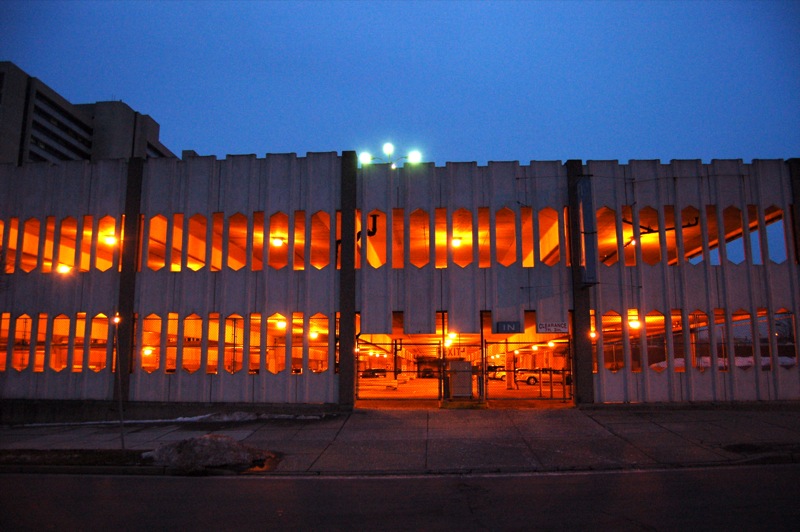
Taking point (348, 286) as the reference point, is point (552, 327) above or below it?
below

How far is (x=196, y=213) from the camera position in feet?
65.5

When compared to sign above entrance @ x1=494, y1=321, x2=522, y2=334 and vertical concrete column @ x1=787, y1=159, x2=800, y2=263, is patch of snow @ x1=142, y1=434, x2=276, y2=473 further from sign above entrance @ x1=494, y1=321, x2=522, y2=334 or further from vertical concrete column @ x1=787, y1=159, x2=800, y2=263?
vertical concrete column @ x1=787, y1=159, x2=800, y2=263

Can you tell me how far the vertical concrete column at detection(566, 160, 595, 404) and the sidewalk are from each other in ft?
2.53

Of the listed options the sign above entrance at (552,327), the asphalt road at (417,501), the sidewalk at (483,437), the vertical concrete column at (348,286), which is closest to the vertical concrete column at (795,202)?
the sidewalk at (483,437)

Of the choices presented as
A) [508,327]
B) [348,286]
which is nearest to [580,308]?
[508,327]

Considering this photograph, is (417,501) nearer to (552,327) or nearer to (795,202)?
(552,327)

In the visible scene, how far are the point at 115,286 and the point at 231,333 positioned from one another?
4.45m

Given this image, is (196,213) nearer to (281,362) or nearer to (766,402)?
(281,362)

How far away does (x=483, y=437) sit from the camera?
1468cm

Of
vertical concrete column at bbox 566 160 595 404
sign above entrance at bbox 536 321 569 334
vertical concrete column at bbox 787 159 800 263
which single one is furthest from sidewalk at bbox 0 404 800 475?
vertical concrete column at bbox 787 159 800 263

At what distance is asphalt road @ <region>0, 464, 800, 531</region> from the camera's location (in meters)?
7.85

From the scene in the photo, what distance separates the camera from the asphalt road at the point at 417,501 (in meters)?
7.85

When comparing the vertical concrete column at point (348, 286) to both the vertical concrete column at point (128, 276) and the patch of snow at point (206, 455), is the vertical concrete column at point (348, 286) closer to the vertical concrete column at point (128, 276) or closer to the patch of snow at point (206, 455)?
the patch of snow at point (206, 455)

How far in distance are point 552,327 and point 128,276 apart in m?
14.1
